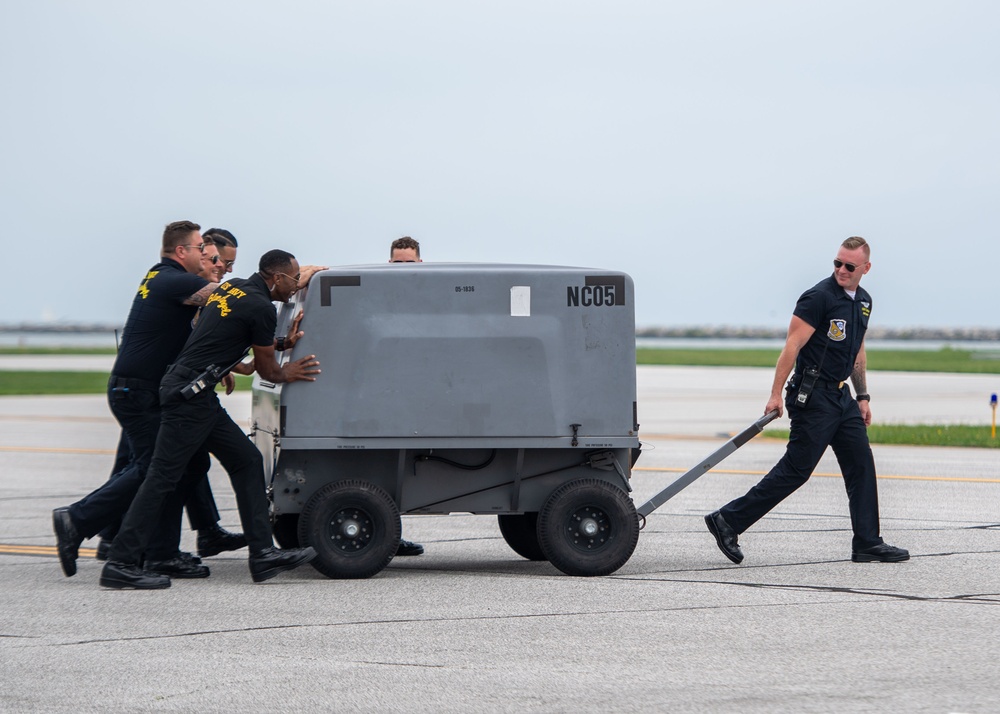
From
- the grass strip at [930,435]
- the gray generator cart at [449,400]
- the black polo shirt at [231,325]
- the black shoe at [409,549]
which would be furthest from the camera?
the grass strip at [930,435]

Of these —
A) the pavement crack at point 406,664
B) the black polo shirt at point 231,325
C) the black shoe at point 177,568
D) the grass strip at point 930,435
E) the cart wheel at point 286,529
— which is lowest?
the pavement crack at point 406,664

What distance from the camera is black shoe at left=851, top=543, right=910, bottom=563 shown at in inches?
337

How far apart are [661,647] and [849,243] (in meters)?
3.63

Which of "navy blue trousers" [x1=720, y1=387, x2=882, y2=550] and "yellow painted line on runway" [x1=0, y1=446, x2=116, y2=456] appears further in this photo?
"yellow painted line on runway" [x1=0, y1=446, x2=116, y2=456]

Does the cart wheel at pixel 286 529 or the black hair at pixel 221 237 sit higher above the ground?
the black hair at pixel 221 237

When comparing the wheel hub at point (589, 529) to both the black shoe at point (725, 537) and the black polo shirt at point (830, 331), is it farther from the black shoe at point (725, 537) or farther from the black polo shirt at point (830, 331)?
the black polo shirt at point (830, 331)

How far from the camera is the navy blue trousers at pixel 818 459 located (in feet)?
28.1

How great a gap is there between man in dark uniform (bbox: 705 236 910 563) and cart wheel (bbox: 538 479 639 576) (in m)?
0.84

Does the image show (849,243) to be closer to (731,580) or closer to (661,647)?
(731,580)

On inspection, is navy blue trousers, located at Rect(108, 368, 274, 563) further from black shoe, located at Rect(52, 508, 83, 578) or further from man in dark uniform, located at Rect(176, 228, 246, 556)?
man in dark uniform, located at Rect(176, 228, 246, 556)

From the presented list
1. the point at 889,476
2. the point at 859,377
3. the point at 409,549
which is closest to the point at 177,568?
the point at 409,549

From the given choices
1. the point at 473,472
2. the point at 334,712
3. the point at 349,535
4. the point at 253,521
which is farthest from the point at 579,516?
the point at 334,712

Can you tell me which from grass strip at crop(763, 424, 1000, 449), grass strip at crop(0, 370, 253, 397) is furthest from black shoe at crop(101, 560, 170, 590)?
grass strip at crop(0, 370, 253, 397)

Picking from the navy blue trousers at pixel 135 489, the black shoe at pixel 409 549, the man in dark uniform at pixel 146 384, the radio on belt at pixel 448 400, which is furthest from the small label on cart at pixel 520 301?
the navy blue trousers at pixel 135 489
